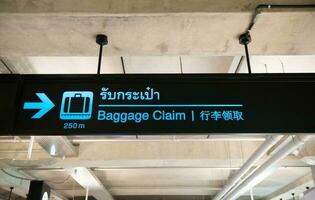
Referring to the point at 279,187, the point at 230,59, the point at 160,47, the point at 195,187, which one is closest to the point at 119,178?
the point at 195,187

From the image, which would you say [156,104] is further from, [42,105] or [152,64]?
[152,64]

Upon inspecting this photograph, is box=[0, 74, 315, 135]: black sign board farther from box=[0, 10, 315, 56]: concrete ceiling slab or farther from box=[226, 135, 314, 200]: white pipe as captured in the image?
box=[226, 135, 314, 200]: white pipe

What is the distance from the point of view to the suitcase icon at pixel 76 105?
65.2 inches

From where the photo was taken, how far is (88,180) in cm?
640

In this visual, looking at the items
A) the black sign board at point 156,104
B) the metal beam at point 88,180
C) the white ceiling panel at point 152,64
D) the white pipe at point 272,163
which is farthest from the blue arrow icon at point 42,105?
the metal beam at point 88,180

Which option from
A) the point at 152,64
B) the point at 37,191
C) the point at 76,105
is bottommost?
the point at 76,105

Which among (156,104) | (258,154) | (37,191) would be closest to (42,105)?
(156,104)

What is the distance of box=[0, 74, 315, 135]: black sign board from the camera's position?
1.63 meters

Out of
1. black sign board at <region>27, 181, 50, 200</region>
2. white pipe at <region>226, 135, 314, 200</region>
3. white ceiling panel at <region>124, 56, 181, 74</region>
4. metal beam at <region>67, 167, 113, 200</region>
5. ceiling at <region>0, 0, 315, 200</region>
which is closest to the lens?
ceiling at <region>0, 0, 315, 200</region>

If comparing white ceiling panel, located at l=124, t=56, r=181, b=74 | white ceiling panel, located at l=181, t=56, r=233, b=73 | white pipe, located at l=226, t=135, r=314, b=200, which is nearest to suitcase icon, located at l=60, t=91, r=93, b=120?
white ceiling panel, located at l=124, t=56, r=181, b=74

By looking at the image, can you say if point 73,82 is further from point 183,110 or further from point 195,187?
point 195,187

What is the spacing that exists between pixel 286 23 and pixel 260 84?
0.42 meters

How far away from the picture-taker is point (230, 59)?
2.94 metres

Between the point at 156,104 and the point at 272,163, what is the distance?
3105 mm
